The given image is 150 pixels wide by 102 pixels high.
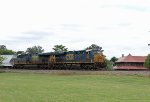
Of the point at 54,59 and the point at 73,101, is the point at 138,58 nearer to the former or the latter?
the point at 54,59

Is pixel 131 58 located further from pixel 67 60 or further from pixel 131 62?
pixel 67 60

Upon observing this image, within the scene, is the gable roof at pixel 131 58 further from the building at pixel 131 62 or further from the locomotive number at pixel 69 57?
the locomotive number at pixel 69 57

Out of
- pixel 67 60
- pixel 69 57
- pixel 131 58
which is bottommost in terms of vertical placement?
pixel 67 60

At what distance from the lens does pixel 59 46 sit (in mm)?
110312

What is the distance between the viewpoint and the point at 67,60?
171 feet

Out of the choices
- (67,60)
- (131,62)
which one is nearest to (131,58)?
(131,62)

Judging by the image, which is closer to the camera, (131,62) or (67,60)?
(67,60)

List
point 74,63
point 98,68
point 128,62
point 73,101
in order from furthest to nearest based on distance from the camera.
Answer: point 128,62, point 74,63, point 98,68, point 73,101

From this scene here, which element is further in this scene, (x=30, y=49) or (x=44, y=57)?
(x=30, y=49)

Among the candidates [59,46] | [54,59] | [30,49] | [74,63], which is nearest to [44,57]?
[54,59]

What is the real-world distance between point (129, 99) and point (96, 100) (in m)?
1.70

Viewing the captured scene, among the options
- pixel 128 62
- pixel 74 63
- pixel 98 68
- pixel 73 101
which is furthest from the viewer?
pixel 128 62

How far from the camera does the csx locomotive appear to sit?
1890 inches

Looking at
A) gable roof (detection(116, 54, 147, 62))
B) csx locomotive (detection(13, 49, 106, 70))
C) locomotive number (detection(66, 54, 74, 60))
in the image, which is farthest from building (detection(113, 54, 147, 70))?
locomotive number (detection(66, 54, 74, 60))
